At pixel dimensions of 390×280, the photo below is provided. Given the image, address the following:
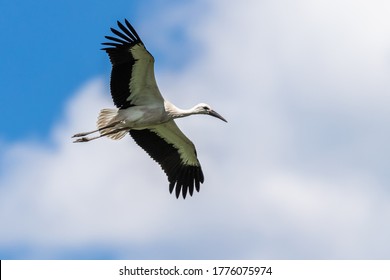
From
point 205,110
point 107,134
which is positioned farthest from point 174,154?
point 107,134

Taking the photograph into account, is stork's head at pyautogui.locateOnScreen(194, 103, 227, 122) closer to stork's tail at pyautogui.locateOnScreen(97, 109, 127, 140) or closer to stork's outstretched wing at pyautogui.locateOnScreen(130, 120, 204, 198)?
stork's outstretched wing at pyautogui.locateOnScreen(130, 120, 204, 198)

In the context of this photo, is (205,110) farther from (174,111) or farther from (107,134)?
(107,134)

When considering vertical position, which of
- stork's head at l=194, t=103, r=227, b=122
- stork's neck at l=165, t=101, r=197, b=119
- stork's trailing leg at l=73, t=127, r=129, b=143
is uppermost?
stork's head at l=194, t=103, r=227, b=122

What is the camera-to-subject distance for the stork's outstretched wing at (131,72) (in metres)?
16.6

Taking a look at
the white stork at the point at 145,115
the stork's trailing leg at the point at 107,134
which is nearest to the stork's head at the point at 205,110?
the white stork at the point at 145,115

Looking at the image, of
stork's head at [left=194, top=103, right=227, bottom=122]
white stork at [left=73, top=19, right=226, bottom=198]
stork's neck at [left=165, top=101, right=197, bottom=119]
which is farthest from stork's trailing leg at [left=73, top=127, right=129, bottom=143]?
stork's head at [left=194, top=103, right=227, bottom=122]

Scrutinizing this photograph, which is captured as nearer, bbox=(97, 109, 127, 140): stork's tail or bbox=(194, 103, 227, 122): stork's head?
bbox=(97, 109, 127, 140): stork's tail

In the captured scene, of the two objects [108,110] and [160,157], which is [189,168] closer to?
[160,157]

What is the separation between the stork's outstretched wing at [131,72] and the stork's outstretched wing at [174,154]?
92 centimetres

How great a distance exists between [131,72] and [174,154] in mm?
2088

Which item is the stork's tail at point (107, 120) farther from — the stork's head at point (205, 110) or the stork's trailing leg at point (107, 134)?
the stork's head at point (205, 110)

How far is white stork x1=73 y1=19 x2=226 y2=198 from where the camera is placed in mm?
16719

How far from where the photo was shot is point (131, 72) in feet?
55.7
